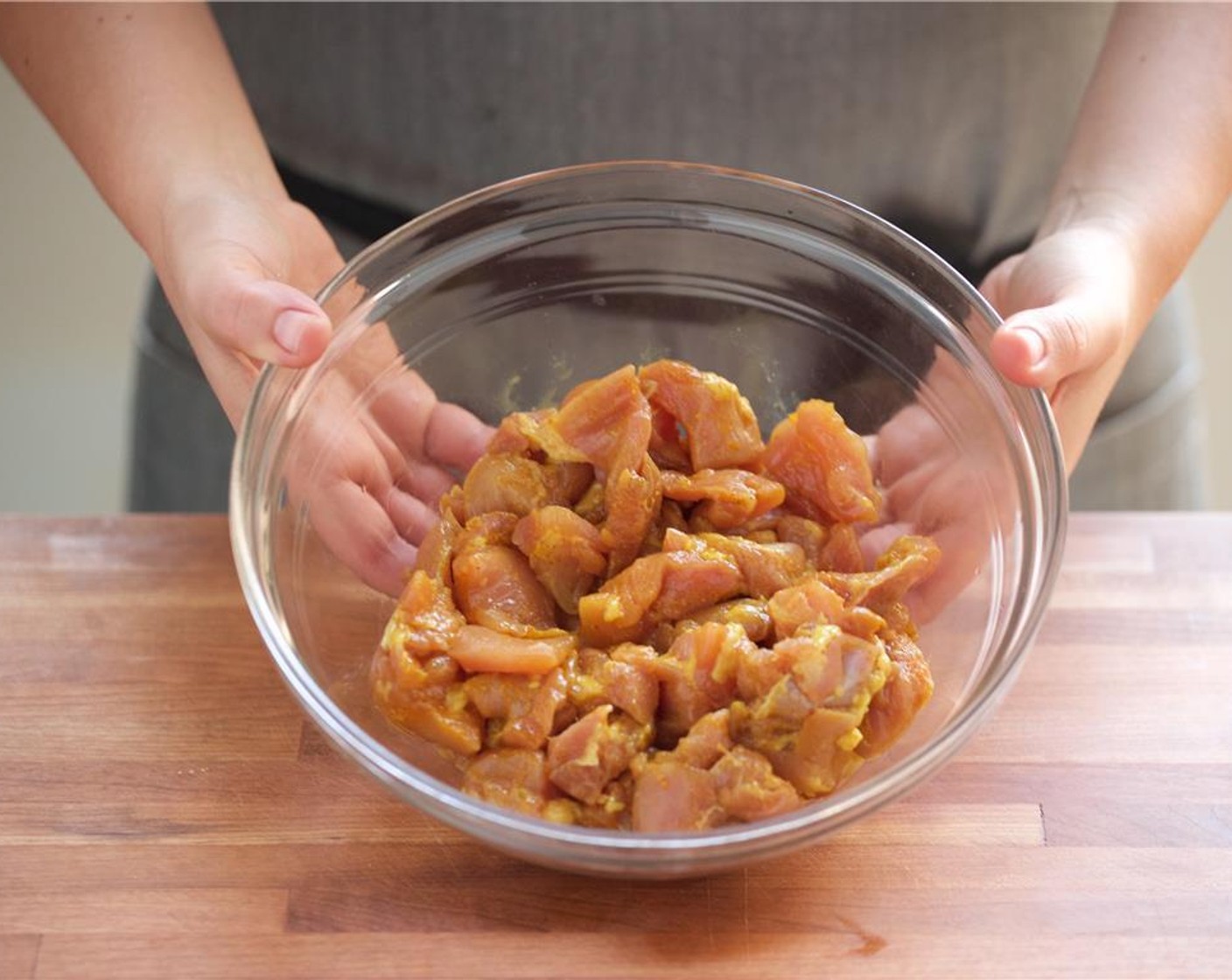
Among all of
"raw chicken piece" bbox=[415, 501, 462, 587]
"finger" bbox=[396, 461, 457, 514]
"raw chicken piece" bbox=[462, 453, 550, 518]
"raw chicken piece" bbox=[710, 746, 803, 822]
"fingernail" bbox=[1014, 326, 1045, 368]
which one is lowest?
"finger" bbox=[396, 461, 457, 514]

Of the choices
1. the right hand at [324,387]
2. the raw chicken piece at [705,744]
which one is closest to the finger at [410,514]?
the right hand at [324,387]

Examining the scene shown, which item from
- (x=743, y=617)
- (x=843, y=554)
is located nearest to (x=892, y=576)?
(x=843, y=554)

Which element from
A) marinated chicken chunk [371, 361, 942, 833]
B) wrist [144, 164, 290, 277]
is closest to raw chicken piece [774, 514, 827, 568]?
marinated chicken chunk [371, 361, 942, 833]

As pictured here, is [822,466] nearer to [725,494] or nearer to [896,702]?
[725,494]

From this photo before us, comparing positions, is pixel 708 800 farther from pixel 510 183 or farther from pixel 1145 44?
pixel 1145 44

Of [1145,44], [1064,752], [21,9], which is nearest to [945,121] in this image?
[1145,44]

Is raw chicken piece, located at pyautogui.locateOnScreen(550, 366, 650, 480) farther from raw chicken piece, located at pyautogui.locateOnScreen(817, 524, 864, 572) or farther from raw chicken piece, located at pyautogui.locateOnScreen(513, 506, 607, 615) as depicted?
raw chicken piece, located at pyautogui.locateOnScreen(817, 524, 864, 572)

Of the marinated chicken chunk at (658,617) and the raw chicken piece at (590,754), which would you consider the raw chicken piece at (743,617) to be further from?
the raw chicken piece at (590,754)
